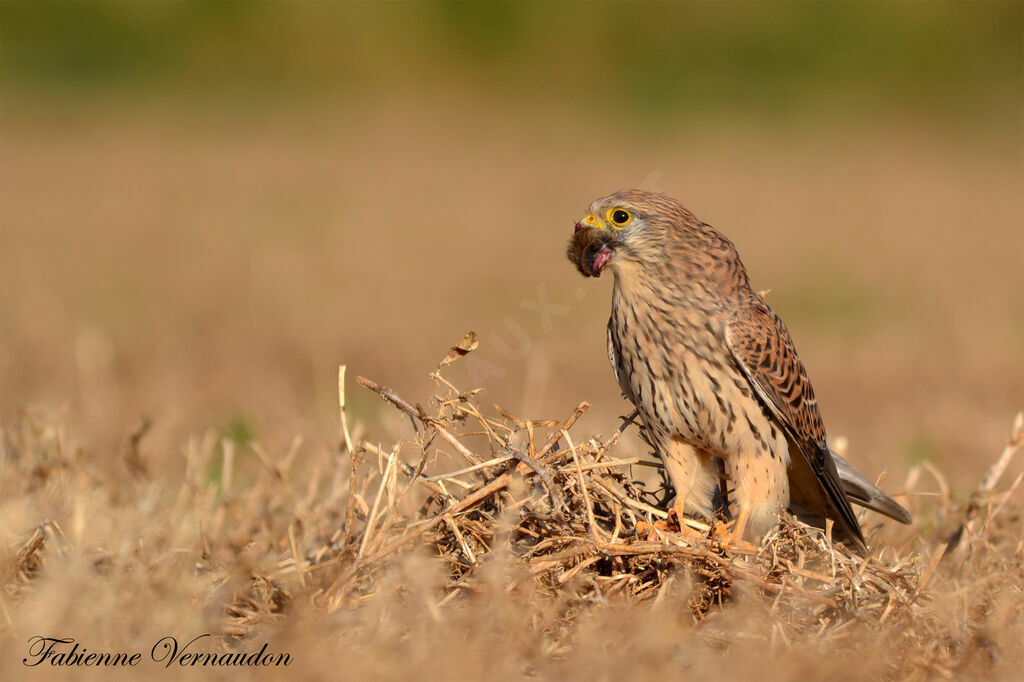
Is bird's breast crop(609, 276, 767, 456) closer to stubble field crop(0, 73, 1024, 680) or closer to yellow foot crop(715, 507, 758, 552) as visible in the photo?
yellow foot crop(715, 507, 758, 552)

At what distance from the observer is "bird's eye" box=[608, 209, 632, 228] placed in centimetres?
406

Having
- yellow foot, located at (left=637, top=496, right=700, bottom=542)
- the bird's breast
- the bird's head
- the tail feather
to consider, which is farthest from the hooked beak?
the tail feather

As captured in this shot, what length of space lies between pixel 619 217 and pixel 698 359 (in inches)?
21.6

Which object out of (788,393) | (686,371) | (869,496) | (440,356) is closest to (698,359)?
(686,371)

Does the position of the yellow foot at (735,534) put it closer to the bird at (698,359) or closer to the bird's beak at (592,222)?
the bird at (698,359)

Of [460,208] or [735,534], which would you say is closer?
[735,534]

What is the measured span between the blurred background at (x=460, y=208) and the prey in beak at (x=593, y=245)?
6.40ft

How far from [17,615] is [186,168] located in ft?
41.1

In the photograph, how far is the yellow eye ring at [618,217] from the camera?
4062 millimetres

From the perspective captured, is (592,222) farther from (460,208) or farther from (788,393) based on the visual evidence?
(460,208)

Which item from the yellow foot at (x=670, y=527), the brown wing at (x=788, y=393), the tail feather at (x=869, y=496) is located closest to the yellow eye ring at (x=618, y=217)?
the brown wing at (x=788, y=393)

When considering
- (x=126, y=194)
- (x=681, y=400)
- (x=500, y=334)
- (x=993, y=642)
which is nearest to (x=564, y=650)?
(x=681, y=400)

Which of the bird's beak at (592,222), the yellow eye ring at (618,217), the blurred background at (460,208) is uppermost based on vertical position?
the yellow eye ring at (618,217)

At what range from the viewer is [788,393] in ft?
13.6
